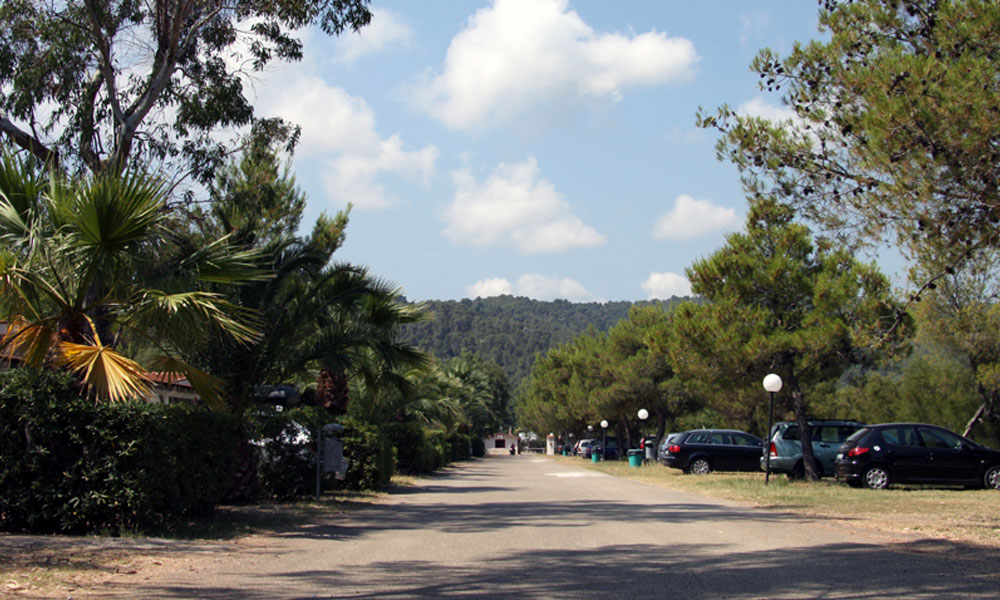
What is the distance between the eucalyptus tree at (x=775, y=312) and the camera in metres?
21.8

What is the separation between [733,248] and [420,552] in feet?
55.6

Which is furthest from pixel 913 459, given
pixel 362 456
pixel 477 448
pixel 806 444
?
pixel 477 448

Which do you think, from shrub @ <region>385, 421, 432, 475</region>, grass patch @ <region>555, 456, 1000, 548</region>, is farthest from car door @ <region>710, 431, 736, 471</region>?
shrub @ <region>385, 421, 432, 475</region>

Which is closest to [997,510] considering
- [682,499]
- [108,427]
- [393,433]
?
[682,499]

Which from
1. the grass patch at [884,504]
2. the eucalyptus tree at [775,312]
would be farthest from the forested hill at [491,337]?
the grass patch at [884,504]

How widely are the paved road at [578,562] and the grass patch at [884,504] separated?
1038 mm

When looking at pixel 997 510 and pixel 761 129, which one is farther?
pixel 997 510

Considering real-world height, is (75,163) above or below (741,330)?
above

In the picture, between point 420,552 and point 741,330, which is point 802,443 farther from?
point 420,552

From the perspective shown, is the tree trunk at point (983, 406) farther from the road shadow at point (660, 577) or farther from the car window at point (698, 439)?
the road shadow at point (660, 577)

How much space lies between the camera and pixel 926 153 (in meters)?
9.41

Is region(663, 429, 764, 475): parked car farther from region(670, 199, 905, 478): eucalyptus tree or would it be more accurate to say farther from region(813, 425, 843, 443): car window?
region(813, 425, 843, 443): car window

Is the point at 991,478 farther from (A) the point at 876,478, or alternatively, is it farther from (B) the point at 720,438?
(B) the point at 720,438

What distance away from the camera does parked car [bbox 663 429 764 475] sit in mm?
26812
